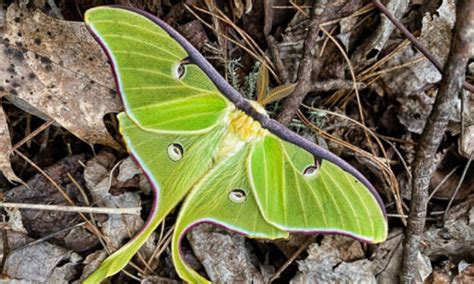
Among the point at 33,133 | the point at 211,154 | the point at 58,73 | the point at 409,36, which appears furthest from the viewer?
the point at 33,133

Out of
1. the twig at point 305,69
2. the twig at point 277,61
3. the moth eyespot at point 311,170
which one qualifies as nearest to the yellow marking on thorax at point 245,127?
the moth eyespot at point 311,170

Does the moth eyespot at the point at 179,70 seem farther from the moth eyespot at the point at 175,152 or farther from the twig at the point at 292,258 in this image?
the twig at the point at 292,258

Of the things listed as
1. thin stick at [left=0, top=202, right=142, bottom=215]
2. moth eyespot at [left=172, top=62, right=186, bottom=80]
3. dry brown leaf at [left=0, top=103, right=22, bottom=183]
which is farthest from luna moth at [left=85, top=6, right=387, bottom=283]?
dry brown leaf at [left=0, top=103, right=22, bottom=183]

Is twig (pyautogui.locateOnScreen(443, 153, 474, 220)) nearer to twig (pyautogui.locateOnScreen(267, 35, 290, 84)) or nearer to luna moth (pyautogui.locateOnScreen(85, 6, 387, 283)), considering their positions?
luna moth (pyautogui.locateOnScreen(85, 6, 387, 283))

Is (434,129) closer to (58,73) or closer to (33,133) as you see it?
(58,73)

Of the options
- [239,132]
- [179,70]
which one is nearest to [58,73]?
[179,70]

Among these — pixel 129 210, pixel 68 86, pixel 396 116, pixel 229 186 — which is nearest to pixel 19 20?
pixel 68 86
